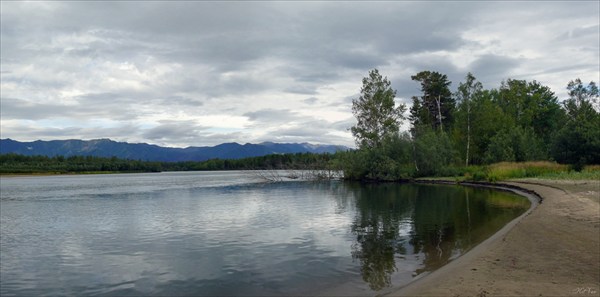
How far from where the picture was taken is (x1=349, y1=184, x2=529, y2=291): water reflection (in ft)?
47.8

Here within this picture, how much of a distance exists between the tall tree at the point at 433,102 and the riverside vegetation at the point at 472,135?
0.66ft

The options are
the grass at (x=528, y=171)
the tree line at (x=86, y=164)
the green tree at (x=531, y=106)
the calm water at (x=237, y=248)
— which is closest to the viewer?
the calm water at (x=237, y=248)

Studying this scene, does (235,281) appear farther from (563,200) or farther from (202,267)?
(563,200)

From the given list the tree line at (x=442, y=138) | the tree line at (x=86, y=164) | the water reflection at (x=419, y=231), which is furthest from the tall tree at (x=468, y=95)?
the tree line at (x=86, y=164)

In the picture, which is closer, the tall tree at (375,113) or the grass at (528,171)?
the grass at (528,171)

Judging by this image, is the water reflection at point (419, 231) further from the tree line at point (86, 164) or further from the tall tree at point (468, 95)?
the tree line at point (86, 164)

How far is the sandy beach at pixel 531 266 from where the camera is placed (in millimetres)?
9328

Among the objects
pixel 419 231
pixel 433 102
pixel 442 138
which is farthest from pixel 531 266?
pixel 433 102

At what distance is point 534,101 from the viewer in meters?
82.8

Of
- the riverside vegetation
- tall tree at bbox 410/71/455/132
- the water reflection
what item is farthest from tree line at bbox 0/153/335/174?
the water reflection

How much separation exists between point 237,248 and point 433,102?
79.1m

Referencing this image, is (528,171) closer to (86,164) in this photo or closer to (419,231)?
(419,231)

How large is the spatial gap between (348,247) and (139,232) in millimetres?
12150

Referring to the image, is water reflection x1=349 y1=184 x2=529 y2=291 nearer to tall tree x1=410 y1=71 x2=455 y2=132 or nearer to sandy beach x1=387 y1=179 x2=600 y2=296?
sandy beach x1=387 y1=179 x2=600 y2=296
